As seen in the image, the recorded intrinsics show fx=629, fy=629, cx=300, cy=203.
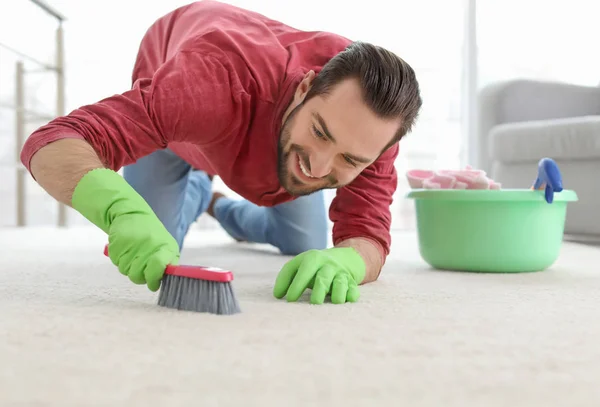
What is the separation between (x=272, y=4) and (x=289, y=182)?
2.22m

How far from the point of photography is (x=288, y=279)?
36.0 inches

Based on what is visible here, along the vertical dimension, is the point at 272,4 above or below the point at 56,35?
above

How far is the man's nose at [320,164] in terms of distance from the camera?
945 mm

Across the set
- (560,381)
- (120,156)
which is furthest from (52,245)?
(560,381)

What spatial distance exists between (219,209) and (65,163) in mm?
1147

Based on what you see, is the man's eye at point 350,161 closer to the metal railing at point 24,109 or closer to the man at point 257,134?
the man at point 257,134

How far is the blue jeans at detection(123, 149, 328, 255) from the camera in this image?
5.10 ft

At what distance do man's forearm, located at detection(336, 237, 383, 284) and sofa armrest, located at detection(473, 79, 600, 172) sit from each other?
149cm

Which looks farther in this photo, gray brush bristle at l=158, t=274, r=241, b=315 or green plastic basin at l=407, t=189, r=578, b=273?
green plastic basin at l=407, t=189, r=578, b=273

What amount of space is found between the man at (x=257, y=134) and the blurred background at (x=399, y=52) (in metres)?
1.91

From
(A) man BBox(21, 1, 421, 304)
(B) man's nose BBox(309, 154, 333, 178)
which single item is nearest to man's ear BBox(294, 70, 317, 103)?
(A) man BBox(21, 1, 421, 304)

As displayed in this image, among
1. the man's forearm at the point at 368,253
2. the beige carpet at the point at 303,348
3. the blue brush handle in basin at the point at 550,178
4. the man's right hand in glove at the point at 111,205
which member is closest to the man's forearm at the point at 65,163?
the man's right hand in glove at the point at 111,205

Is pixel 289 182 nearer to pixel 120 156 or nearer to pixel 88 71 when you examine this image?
pixel 120 156

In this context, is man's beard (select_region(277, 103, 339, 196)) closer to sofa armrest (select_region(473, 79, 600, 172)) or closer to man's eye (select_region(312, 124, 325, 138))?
man's eye (select_region(312, 124, 325, 138))
